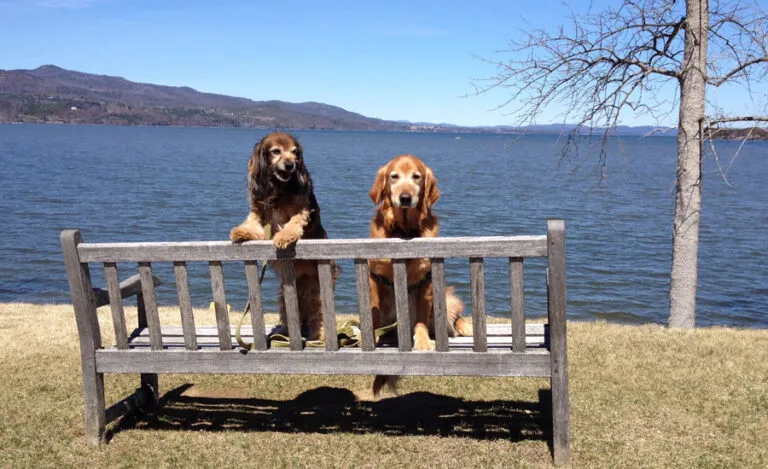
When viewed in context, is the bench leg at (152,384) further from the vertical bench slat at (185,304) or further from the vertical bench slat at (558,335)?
the vertical bench slat at (558,335)

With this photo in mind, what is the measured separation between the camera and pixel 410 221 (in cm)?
488

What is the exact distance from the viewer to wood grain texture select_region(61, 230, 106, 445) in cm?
454

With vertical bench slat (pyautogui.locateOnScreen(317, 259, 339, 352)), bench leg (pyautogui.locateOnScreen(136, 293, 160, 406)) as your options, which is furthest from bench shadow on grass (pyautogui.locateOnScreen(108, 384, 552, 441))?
vertical bench slat (pyautogui.locateOnScreen(317, 259, 339, 352))

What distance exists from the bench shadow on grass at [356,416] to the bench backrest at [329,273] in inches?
35.8

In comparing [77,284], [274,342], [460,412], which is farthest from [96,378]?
[460,412]

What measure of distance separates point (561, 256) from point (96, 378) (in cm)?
344

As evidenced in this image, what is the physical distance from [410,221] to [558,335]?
140 cm

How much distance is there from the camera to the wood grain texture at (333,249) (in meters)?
4.11

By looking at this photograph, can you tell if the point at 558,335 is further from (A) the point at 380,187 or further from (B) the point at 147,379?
(B) the point at 147,379

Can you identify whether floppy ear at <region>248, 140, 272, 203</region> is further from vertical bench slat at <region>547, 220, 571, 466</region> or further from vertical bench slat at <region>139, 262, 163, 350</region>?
vertical bench slat at <region>547, 220, 571, 466</region>

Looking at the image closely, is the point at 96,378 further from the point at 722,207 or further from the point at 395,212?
the point at 722,207

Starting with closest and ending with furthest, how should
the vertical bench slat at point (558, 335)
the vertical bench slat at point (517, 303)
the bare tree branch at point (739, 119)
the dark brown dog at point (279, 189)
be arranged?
the vertical bench slat at point (558, 335)
the vertical bench slat at point (517, 303)
the dark brown dog at point (279, 189)
the bare tree branch at point (739, 119)

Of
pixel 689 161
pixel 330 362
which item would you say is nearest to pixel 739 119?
pixel 689 161

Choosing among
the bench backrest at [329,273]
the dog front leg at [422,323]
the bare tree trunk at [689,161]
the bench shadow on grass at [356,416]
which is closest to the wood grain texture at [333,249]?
the bench backrest at [329,273]
